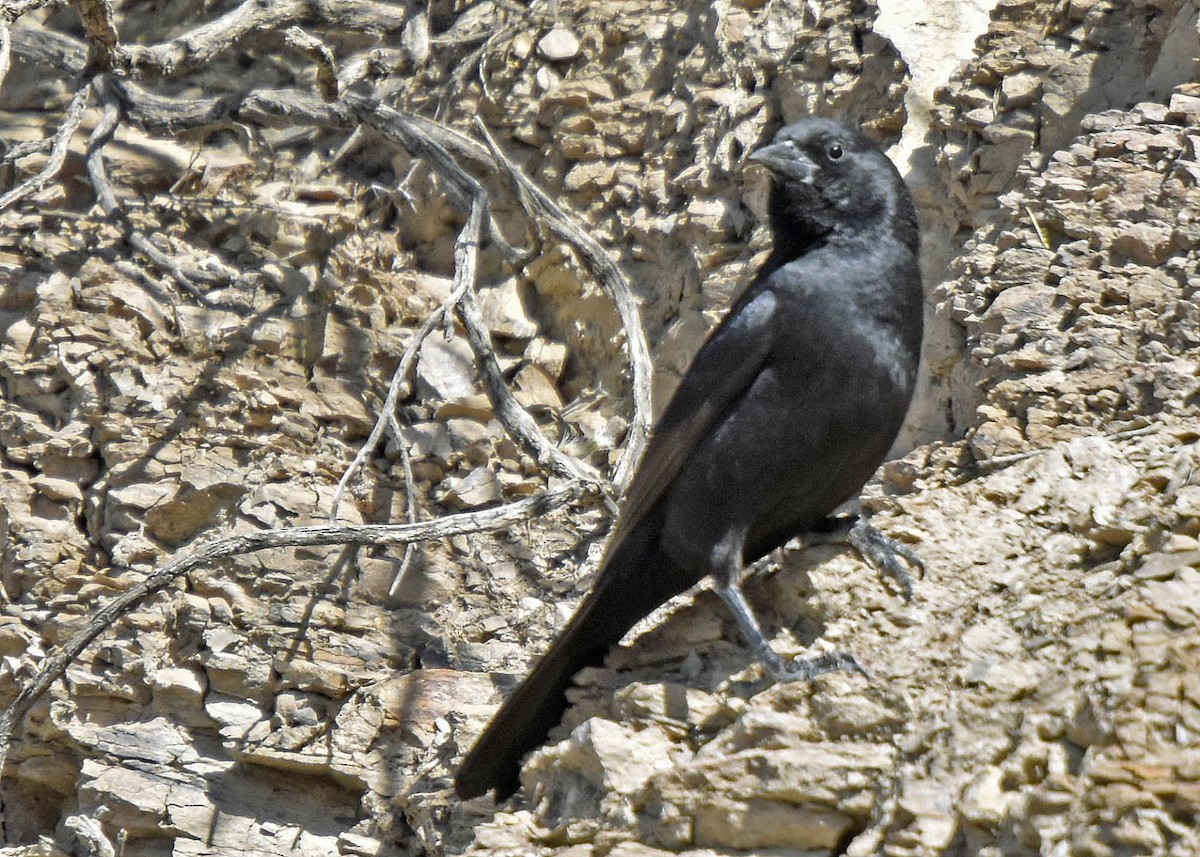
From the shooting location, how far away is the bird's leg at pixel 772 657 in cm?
340

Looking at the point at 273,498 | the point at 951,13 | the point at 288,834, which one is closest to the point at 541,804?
the point at 288,834

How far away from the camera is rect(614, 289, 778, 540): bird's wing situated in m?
4.11

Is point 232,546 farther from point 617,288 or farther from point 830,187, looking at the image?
point 830,187

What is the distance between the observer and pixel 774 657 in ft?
11.7

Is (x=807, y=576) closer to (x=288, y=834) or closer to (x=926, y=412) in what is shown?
(x=926, y=412)

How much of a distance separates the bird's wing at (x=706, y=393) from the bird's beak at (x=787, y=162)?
448 mm

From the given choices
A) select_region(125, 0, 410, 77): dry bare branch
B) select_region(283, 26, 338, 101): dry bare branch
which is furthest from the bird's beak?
select_region(125, 0, 410, 77): dry bare branch

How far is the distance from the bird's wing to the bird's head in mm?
336

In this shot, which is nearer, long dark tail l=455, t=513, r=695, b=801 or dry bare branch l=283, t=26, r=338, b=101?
long dark tail l=455, t=513, r=695, b=801

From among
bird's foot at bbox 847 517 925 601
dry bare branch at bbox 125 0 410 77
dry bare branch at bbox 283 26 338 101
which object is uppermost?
dry bare branch at bbox 125 0 410 77

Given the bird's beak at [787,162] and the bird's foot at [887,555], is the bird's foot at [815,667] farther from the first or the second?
the bird's beak at [787,162]

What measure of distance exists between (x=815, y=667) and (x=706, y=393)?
1032mm

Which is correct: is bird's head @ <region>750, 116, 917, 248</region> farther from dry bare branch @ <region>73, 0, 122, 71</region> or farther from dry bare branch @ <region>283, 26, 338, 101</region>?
Answer: dry bare branch @ <region>73, 0, 122, 71</region>

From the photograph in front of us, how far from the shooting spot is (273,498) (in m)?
5.66
